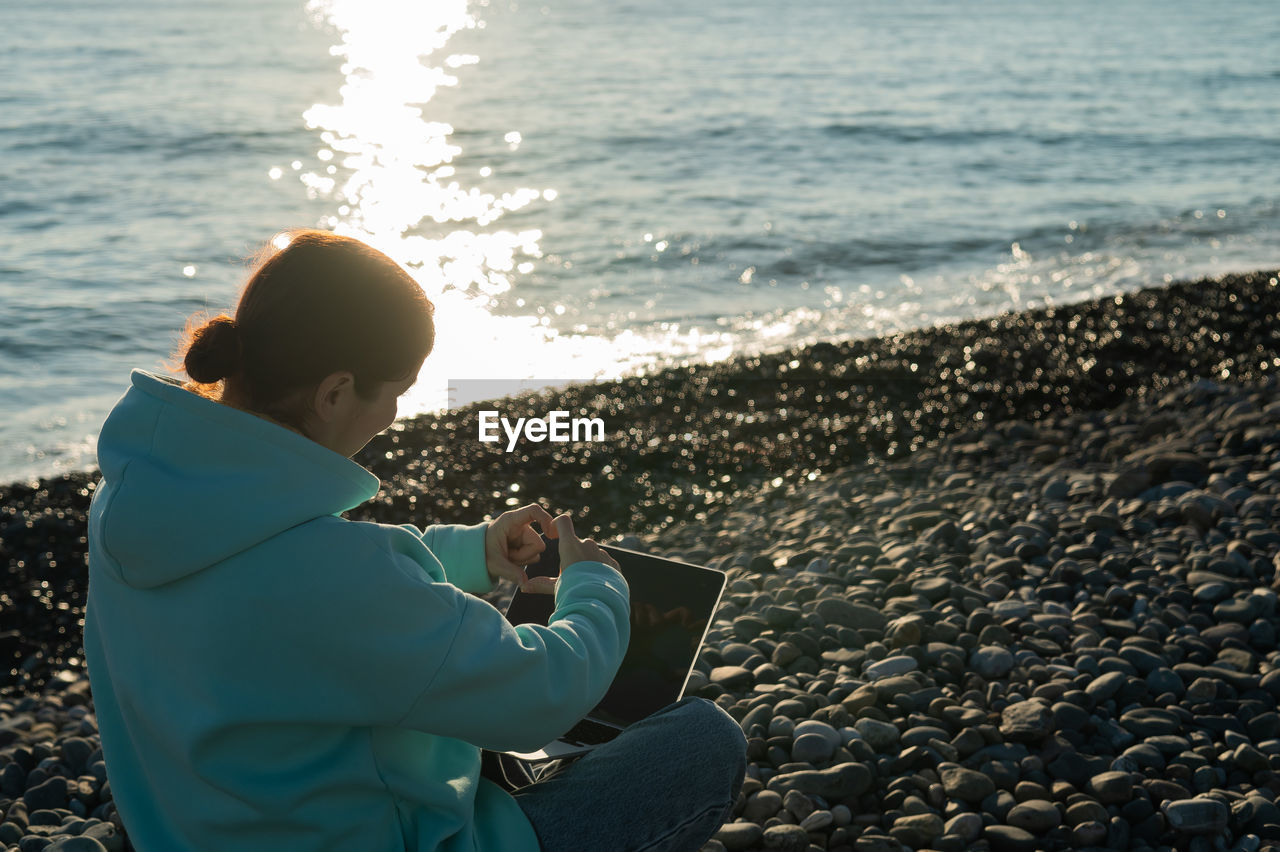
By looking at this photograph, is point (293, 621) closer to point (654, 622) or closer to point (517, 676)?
point (517, 676)

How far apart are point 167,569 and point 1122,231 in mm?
13549

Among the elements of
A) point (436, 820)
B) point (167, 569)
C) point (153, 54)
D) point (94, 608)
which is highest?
point (153, 54)

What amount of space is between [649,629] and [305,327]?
3.88 ft

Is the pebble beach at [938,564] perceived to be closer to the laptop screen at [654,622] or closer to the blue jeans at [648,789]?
the laptop screen at [654,622]

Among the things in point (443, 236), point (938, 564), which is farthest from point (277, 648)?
point (443, 236)

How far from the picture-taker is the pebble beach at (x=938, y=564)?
3020mm

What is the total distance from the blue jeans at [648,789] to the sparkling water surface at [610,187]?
20.3ft

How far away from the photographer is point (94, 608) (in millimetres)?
1712

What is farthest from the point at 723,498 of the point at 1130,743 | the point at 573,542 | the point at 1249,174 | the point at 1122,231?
the point at 1249,174

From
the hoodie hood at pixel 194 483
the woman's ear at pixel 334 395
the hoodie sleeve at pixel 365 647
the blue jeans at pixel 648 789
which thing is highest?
the woman's ear at pixel 334 395

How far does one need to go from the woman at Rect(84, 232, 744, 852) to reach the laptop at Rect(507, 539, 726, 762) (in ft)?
1.94

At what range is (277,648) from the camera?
58.1 inches

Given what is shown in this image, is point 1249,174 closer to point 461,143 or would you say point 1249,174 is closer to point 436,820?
point 461,143

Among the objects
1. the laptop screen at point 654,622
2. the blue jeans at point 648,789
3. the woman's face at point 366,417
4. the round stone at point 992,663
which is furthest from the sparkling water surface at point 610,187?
the woman's face at point 366,417
